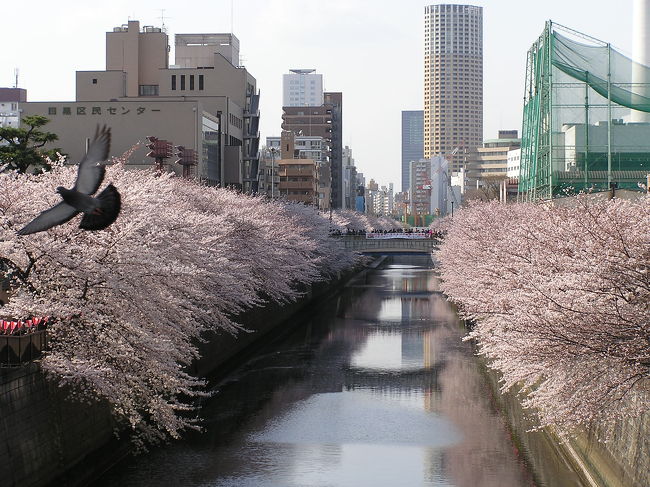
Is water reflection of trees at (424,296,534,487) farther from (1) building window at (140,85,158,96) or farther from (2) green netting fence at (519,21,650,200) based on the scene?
(1) building window at (140,85,158,96)

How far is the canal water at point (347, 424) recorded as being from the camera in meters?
28.0

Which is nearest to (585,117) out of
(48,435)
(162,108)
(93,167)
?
(162,108)

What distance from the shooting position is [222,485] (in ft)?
87.5

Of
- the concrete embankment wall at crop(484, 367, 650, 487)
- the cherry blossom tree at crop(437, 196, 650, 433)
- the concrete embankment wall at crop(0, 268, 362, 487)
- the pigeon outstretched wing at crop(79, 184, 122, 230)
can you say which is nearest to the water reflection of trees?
the concrete embankment wall at crop(484, 367, 650, 487)

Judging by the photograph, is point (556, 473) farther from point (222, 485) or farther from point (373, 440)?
point (222, 485)

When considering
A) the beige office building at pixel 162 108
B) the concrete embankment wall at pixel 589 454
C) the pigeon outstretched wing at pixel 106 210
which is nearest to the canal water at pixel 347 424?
the concrete embankment wall at pixel 589 454

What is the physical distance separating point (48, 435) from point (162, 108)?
7893cm

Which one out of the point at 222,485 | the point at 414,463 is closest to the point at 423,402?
the point at 414,463

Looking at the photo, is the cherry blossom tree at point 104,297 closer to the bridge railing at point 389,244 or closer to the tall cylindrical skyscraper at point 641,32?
the bridge railing at point 389,244

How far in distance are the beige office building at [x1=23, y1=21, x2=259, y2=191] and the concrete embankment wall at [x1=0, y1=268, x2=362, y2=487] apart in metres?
67.6

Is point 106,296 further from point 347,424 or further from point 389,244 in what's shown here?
point 389,244

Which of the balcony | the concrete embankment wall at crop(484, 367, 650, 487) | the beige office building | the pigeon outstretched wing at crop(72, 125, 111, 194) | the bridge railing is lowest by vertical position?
the concrete embankment wall at crop(484, 367, 650, 487)

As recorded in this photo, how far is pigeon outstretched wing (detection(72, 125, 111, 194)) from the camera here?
13109 mm

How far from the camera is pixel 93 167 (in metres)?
13.3
